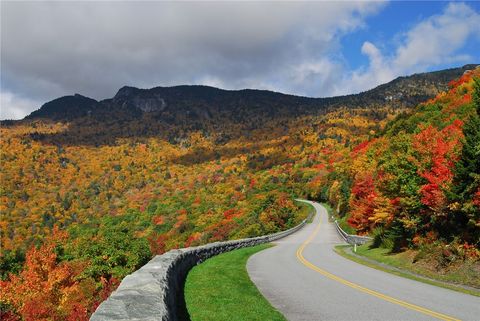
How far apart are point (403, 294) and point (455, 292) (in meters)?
Answer: 2.28

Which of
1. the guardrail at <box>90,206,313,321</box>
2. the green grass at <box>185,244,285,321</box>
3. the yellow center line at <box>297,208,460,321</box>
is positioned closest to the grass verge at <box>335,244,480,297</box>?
the yellow center line at <box>297,208,460,321</box>

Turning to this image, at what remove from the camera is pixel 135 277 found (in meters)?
10.5

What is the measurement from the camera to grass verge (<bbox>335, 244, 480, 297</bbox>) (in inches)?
693

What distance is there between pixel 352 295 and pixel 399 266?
9.76m

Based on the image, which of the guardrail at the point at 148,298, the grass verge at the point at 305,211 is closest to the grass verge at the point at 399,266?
the guardrail at the point at 148,298

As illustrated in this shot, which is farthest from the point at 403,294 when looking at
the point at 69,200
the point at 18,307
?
the point at 69,200

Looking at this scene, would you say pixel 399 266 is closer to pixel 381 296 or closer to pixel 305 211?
pixel 381 296

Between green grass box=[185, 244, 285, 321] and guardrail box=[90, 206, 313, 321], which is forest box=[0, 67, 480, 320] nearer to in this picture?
green grass box=[185, 244, 285, 321]

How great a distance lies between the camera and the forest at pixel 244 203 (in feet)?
79.8

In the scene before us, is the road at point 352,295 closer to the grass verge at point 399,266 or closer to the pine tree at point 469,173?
the grass verge at point 399,266

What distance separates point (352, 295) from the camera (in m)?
15.2

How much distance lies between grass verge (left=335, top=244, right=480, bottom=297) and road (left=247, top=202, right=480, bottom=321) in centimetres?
76

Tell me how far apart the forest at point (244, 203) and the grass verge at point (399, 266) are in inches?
53.3

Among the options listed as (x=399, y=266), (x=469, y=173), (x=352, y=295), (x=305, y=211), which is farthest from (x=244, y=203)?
(x=352, y=295)
